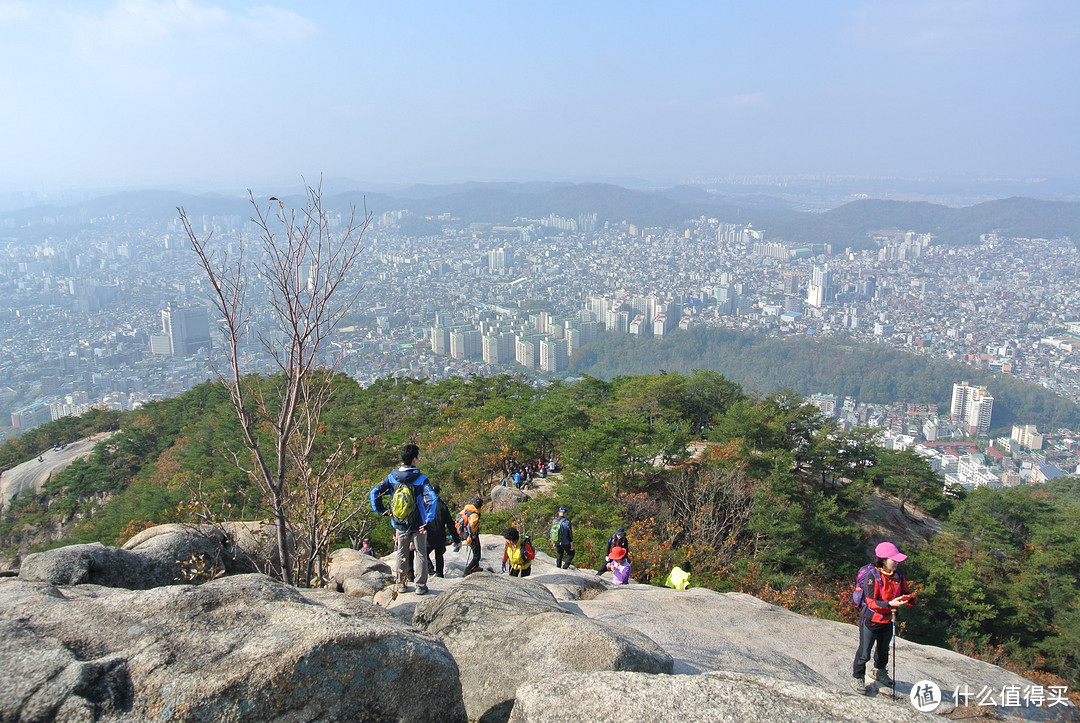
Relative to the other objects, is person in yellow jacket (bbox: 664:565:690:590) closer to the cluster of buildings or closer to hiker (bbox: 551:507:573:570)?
hiker (bbox: 551:507:573:570)

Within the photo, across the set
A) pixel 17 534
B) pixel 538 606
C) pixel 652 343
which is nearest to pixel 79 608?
pixel 538 606

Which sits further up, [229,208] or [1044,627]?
[229,208]

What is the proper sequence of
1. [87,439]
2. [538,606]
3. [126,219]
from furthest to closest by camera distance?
[126,219] < [87,439] < [538,606]

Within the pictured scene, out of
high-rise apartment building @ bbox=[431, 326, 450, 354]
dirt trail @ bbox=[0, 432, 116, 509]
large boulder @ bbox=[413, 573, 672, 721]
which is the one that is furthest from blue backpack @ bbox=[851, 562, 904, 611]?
high-rise apartment building @ bbox=[431, 326, 450, 354]

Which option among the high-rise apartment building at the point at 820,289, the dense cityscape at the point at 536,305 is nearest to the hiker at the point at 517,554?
the dense cityscape at the point at 536,305

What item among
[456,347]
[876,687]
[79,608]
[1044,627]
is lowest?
[456,347]

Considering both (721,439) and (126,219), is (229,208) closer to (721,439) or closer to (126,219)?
(126,219)
